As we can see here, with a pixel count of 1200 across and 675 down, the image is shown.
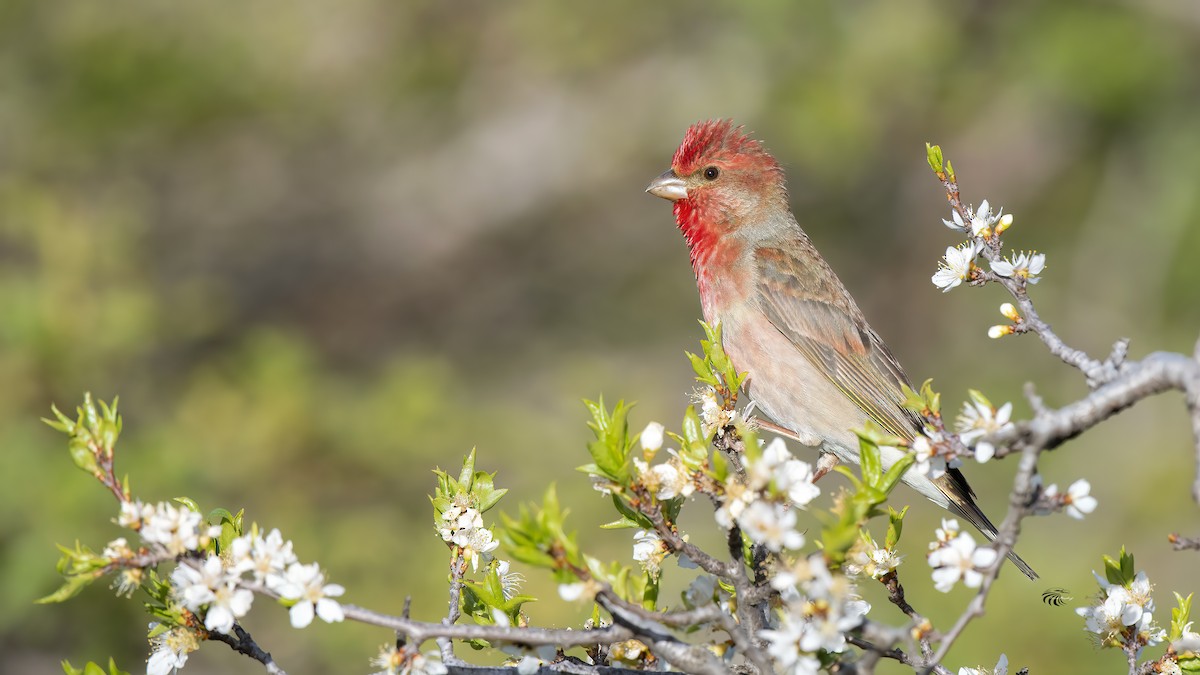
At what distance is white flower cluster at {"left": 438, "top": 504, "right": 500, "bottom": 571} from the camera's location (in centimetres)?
261

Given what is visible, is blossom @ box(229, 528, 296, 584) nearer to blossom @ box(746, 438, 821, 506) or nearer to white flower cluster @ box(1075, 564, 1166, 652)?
blossom @ box(746, 438, 821, 506)

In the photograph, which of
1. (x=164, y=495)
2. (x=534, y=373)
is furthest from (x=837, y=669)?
(x=534, y=373)

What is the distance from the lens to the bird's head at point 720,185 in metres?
4.82

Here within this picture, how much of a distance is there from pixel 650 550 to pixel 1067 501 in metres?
0.86

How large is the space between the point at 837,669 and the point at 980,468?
6502 mm

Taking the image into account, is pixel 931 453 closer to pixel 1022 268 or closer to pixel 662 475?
pixel 662 475

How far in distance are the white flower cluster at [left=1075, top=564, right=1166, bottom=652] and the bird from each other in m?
1.59

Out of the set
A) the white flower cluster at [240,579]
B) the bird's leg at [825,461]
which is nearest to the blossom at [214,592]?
the white flower cluster at [240,579]

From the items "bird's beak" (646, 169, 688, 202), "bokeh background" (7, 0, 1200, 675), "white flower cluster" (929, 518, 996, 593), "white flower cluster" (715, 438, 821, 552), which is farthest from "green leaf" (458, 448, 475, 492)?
"bokeh background" (7, 0, 1200, 675)

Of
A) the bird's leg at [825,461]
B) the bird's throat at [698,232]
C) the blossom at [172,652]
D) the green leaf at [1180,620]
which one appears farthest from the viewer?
the bird's throat at [698,232]

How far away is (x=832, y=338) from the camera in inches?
181

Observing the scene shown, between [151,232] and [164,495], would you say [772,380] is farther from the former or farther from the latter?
[151,232]

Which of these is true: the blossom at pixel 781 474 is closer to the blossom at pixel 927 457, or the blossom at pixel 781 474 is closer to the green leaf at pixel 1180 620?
the blossom at pixel 927 457

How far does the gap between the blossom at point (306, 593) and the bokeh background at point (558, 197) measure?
13.2ft
